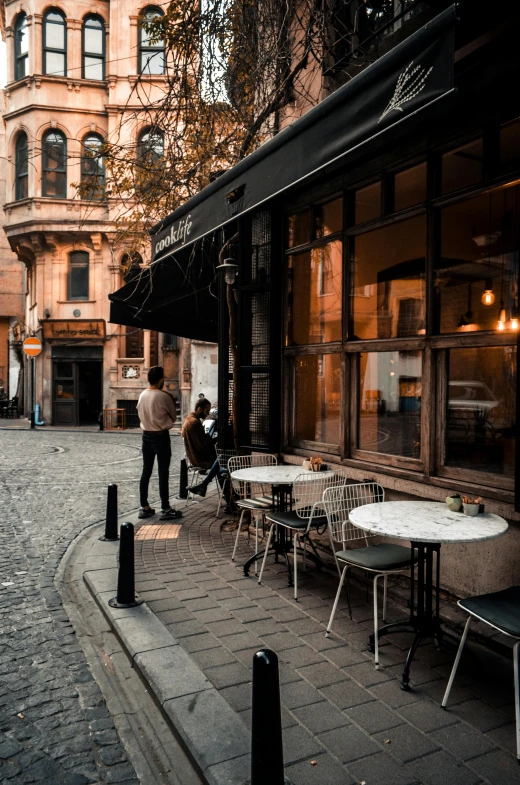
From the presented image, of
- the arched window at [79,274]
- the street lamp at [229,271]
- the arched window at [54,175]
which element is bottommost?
the street lamp at [229,271]

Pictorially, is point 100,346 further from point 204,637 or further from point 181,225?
point 204,637

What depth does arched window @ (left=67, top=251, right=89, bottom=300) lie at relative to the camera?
24.9 metres

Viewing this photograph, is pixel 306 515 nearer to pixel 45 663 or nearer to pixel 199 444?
→ pixel 45 663

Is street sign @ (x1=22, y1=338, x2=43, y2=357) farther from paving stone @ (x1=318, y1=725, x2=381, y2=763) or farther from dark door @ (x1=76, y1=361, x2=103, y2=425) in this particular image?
paving stone @ (x1=318, y1=725, x2=381, y2=763)

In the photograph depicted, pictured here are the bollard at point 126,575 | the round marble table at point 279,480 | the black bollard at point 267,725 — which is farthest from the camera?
the round marble table at point 279,480

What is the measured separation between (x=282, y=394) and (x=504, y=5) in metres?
4.16

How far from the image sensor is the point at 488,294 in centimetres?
462

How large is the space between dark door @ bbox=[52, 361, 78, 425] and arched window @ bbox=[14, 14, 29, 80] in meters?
12.2

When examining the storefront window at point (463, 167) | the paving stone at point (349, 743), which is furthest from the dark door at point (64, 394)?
the paving stone at point (349, 743)

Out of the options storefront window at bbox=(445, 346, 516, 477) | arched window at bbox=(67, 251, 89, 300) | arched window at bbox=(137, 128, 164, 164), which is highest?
arched window at bbox=(67, 251, 89, 300)

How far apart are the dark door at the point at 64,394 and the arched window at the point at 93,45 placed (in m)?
12.0

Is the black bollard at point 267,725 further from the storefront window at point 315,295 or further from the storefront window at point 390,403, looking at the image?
the storefront window at point 315,295

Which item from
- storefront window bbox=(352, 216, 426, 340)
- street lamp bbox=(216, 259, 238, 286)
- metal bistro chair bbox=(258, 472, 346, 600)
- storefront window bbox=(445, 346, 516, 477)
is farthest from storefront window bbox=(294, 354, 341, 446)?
storefront window bbox=(445, 346, 516, 477)

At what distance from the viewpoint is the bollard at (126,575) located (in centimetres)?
464
